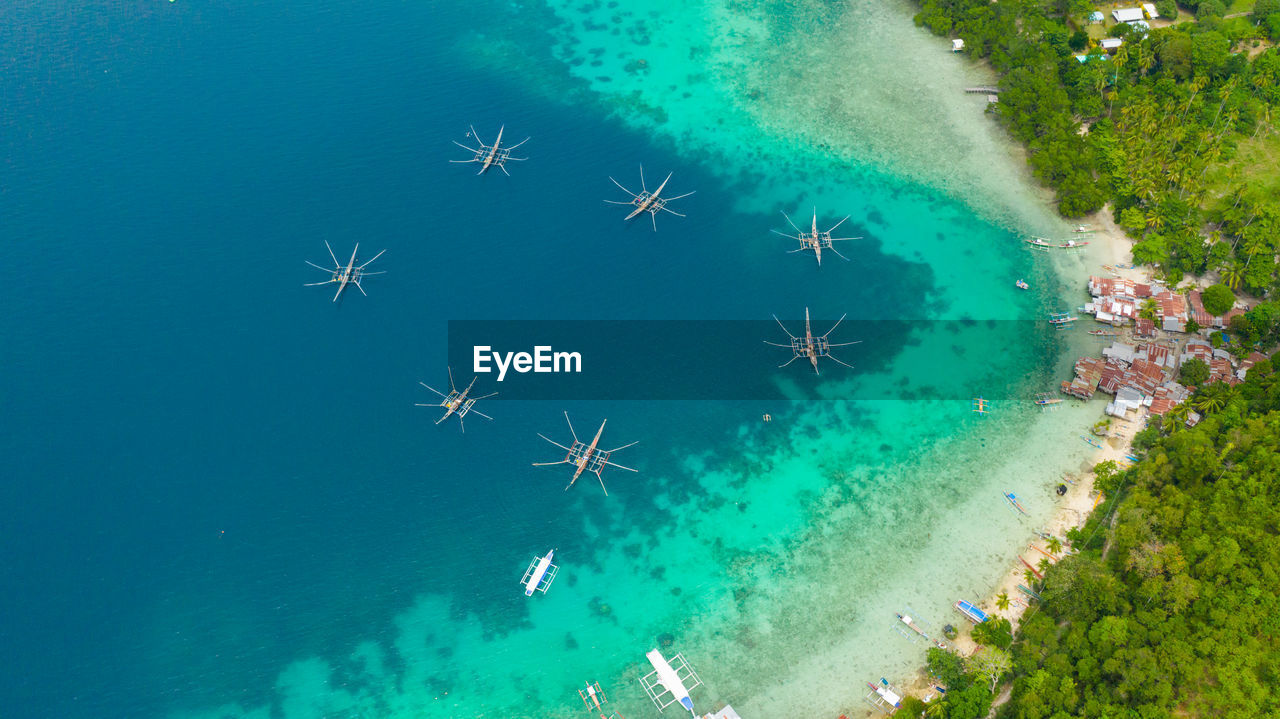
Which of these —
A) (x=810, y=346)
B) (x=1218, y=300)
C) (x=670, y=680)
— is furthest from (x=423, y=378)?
(x=1218, y=300)

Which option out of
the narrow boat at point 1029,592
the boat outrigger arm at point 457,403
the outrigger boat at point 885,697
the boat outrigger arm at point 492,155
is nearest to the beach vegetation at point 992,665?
the narrow boat at point 1029,592

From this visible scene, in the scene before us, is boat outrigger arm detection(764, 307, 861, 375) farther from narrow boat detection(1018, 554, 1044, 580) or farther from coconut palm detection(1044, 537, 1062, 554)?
coconut palm detection(1044, 537, 1062, 554)

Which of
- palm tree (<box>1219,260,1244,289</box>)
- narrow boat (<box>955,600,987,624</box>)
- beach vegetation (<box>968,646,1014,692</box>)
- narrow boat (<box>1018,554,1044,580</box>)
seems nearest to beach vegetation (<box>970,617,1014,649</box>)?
beach vegetation (<box>968,646,1014,692</box>)

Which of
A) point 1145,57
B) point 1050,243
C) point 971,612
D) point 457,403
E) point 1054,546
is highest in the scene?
point 457,403

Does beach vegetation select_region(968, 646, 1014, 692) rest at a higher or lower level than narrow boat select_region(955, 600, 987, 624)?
lower

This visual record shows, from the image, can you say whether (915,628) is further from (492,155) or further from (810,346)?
(492,155)
